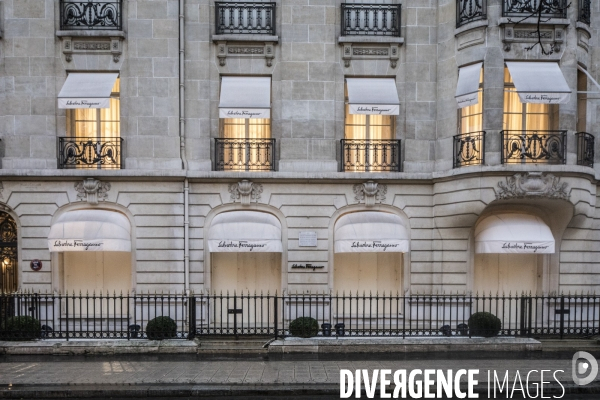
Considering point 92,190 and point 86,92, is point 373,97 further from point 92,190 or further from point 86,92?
point 92,190

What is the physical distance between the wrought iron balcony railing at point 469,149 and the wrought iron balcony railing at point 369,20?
13.0ft

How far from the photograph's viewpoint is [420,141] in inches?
652

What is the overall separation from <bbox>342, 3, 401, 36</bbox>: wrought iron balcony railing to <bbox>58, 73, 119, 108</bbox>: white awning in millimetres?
7533

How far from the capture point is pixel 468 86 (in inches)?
603

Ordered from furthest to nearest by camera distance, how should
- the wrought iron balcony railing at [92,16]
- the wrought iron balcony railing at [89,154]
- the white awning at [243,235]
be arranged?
the wrought iron balcony railing at [89,154]
the wrought iron balcony railing at [92,16]
the white awning at [243,235]

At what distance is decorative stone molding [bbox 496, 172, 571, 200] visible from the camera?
49.0 ft

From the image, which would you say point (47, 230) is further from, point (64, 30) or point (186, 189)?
point (64, 30)

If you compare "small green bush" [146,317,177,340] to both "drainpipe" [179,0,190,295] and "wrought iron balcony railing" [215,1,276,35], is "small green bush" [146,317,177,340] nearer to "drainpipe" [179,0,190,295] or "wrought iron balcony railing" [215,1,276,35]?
"drainpipe" [179,0,190,295]

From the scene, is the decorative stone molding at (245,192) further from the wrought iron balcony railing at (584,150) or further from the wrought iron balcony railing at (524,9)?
the wrought iron balcony railing at (584,150)

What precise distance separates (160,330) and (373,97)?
9164 mm

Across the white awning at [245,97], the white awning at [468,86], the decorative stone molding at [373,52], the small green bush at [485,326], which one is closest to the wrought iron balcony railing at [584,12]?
the white awning at [468,86]

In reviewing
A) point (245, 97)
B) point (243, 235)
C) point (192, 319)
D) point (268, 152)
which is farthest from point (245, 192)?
point (192, 319)

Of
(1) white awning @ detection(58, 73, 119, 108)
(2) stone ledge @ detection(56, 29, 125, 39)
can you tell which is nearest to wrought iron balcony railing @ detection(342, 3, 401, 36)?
(2) stone ledge @ detection(56, 29, 125, 39)

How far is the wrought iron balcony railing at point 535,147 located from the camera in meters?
15.3
